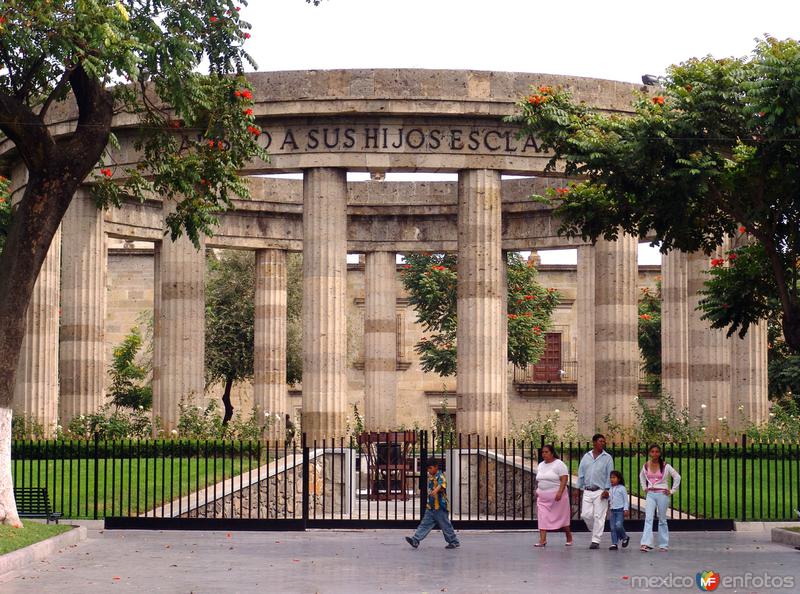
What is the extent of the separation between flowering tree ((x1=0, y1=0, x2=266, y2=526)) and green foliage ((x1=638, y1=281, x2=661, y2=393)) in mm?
36721

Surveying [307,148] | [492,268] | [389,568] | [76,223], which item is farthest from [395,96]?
[389,568]

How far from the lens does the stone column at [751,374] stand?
38.9 meters

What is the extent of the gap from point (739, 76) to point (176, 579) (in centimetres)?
1144

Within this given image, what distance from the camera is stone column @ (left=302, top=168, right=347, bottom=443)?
33625 millimetres

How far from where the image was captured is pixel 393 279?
4547 centimetres

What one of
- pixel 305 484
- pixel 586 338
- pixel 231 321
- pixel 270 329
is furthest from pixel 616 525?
pixel 231 321

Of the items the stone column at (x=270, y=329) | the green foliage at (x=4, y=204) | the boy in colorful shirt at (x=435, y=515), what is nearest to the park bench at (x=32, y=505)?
the boy in colorful shirt at (x=435, y=515)

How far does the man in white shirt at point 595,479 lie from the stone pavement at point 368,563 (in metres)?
0.59

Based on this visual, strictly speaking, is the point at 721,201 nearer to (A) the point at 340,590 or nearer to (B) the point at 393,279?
(A) the point at 340,590

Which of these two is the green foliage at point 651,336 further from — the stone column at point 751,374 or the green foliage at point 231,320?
the stone column at point 751,374

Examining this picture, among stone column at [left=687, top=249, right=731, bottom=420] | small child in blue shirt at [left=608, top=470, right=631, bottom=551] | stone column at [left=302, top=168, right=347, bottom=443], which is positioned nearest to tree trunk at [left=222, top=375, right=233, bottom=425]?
stone column at [left=302, top=168, right=347, bottom=443]

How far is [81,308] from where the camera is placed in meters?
38.0

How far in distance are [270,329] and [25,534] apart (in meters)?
25.1

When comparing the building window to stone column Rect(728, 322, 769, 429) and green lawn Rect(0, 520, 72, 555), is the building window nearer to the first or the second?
stone column Rect(728, 322, 769, 429)
